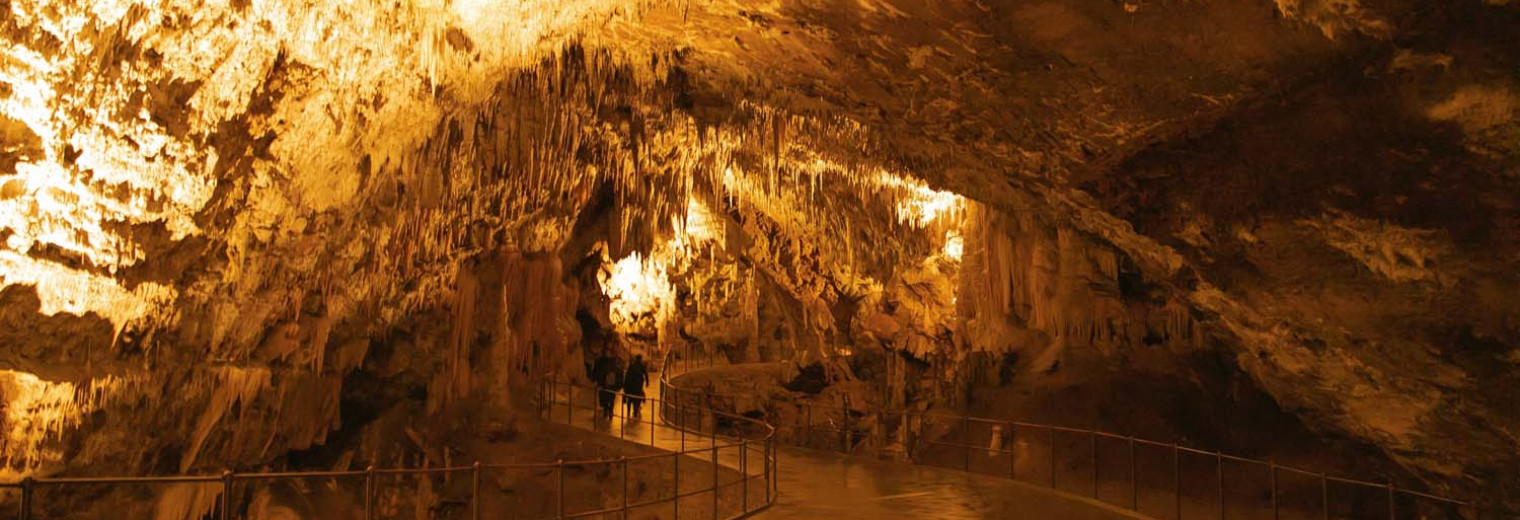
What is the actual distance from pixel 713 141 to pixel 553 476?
5321 mm

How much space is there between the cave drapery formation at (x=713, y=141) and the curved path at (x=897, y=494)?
234cm

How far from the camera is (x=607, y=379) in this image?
19.0m

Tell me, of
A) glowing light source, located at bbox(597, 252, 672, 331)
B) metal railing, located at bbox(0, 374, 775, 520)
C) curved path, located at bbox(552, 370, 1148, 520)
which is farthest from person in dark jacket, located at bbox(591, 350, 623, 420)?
curved path, located at bbox(552, 370, 1148, 520)

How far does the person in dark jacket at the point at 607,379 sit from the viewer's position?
17.5 m

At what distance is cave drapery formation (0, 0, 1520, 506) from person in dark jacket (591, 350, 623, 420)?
4805mm

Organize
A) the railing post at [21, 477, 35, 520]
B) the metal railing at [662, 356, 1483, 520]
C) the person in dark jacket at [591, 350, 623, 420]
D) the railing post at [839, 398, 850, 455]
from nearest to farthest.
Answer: the railing post at [21, 477, 35, 520]
the metal railing at [662, 356, 1483, 520]
the railing post at [839, 398, 850, 455]
the person in dark jacket at [591, 350, 623, 420]

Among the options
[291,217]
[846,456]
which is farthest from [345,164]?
[846,456]

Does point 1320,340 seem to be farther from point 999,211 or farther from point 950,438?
point 950,438

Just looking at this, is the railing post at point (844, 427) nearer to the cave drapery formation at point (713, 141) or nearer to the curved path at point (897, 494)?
the curved path at point (897, 494)

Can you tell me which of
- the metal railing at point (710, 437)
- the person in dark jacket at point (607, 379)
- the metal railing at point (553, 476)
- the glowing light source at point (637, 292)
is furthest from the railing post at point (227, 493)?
the glowing light source at point (637, 292)

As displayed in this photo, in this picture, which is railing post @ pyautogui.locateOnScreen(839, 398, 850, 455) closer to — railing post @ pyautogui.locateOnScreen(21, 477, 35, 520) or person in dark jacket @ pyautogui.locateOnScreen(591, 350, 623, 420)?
person in dark jacket @ pyautogui.locateOnScreen(591, 350, 623, 420)

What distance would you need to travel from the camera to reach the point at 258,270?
9.48 metres

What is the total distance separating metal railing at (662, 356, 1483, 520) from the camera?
9.58m

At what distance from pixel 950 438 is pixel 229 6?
1152cm
